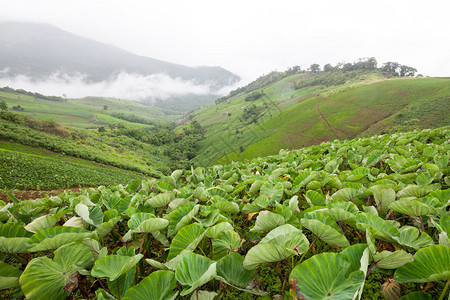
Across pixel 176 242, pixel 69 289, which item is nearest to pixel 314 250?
pixel 176 242

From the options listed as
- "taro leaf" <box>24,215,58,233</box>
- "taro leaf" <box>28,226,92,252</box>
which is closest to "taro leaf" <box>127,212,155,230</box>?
"taro leaf" <box>28,226,92,252</box>

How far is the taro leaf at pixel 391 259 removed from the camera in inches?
42.0

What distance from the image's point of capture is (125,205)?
8.53ft

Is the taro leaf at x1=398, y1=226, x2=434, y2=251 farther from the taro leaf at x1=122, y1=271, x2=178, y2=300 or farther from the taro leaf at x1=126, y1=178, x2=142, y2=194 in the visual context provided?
the taro leaf at x1=126, y1=178, x2=142, y2=194

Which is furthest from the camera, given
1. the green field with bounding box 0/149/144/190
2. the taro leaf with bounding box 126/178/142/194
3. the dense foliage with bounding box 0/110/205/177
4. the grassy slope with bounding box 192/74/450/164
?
the grassy slope with bounding box 192/74/450/164

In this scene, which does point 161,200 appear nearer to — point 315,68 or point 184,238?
point 184,238

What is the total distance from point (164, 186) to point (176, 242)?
1787mm

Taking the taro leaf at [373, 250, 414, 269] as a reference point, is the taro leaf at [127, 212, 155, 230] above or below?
below

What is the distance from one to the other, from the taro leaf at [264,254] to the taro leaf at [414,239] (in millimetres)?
837

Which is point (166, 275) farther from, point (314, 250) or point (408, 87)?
point (408, 87)

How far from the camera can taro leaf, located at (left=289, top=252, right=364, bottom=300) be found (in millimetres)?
1049

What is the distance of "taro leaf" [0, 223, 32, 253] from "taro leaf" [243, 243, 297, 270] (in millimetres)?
1685

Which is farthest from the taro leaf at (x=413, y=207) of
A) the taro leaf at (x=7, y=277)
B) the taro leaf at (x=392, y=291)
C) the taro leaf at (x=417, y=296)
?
the taro leaf at (x=7, y=277)

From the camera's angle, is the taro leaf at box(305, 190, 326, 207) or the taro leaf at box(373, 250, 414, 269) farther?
the taro leaf at box(305, 190, 326, 207)
